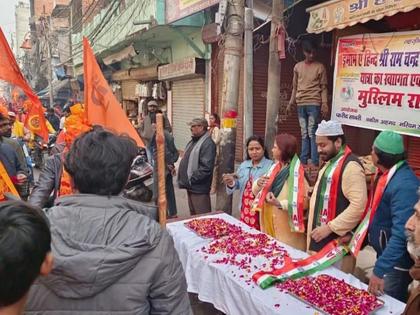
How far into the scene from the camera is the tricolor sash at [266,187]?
3.54m

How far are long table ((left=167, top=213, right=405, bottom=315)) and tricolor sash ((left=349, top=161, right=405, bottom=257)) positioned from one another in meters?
0.27

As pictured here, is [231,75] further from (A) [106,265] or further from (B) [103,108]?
(A) [106,265]

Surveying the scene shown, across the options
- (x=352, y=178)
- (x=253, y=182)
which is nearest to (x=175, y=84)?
(x=253, y=182)

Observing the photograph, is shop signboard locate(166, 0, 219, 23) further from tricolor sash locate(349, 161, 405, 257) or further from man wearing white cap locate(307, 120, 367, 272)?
tricolor sash locate(349, 161, 405, 257)

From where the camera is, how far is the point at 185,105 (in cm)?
1210

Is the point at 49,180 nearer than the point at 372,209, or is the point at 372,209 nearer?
the point at 372,209

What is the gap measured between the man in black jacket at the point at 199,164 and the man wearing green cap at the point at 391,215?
252cm

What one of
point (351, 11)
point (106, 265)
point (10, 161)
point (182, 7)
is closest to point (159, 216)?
point (106, 265)

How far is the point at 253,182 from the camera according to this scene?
12.9ft

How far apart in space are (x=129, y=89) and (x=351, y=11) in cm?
1371

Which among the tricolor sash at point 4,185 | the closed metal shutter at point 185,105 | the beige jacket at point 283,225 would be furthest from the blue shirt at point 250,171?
the closed metal shutter at point 185,105

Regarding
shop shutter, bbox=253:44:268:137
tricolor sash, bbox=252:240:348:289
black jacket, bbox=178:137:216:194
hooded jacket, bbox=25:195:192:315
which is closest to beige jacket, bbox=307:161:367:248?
tricolor sash, bbox=252:240:348:289

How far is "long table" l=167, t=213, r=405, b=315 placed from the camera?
2150mm

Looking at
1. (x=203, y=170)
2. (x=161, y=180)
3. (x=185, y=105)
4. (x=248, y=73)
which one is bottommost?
(x=203, y=170)
